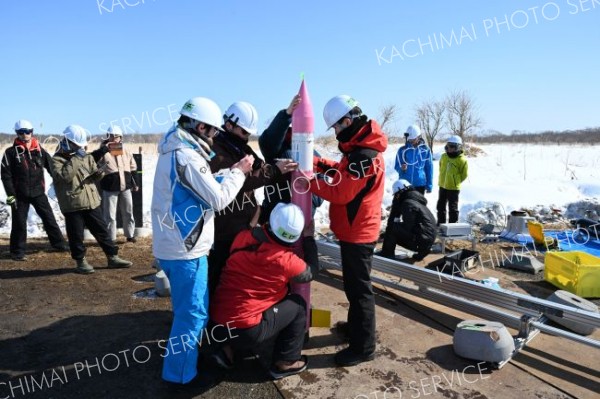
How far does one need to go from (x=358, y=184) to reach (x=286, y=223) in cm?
67

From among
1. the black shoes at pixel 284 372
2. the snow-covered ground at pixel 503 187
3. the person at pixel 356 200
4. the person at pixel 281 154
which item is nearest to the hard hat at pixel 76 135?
the person at pixel 281 154

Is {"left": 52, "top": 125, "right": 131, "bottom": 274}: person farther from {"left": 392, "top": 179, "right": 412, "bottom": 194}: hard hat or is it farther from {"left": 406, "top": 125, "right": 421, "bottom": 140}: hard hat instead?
{"left": 406, "top": 125, "right": 421, "bottom": 140}: hard hat

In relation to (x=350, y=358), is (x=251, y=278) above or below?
above

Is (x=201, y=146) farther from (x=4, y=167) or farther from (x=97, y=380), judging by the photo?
(x=4, y=167)

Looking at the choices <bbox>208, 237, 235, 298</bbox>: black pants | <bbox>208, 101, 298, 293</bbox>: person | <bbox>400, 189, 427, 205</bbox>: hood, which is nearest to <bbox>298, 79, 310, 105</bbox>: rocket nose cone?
<bbox>208, 101, 298, 293</bbox>: person

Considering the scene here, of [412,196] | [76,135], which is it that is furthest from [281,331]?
[76,135]

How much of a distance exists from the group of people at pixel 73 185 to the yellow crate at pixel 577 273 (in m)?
5.94

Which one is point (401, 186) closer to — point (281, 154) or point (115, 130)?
point (281, 154)

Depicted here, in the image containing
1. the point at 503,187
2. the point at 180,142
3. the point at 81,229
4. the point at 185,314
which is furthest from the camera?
the point at 503,187

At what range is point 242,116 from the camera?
142 inches

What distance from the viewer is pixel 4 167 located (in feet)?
21.4

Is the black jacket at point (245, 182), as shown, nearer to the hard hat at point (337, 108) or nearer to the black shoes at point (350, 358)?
the hard hat at point (337, 108)

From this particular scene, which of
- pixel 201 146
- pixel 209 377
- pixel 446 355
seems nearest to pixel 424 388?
pixel 446 355

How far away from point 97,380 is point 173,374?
2.30 ft
